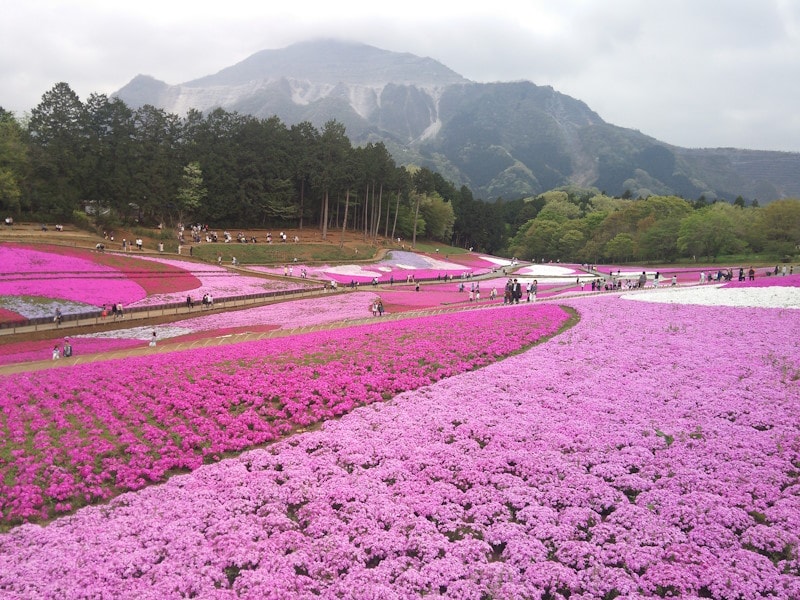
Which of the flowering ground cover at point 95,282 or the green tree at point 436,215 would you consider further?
the green tree at point 436,215

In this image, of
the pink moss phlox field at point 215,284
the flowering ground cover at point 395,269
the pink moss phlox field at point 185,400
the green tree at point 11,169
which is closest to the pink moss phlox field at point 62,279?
the pink moss phlox field at point 215,284

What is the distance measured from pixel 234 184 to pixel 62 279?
37599 mm

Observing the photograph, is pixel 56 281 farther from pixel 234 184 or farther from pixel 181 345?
pixel 234 184

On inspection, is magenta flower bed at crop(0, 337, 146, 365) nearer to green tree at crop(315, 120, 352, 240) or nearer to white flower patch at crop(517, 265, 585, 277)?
green tree at crop(315, 120, 352, 240)

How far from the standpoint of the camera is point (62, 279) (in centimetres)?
3616

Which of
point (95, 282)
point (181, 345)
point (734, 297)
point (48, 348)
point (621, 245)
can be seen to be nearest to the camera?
point (181, 345)

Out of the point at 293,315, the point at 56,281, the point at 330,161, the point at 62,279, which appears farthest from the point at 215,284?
the point at 330,161

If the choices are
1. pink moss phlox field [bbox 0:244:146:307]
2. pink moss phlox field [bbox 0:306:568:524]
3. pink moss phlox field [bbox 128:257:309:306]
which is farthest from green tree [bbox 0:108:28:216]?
pink moss phlox field [bbox 0:306:568:524]

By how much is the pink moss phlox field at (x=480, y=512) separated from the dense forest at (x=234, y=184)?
185 ft

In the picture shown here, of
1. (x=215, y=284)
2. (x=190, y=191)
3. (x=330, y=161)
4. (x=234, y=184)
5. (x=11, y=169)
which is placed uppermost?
(x=330, y=161)

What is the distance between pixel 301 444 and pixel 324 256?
5111 centimetres

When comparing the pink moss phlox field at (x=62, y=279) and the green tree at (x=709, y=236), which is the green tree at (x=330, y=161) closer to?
the pink moss phlox field at (x=62, y=279)

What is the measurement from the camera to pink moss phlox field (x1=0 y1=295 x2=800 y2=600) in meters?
7.94

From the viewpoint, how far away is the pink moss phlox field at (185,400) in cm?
1122
